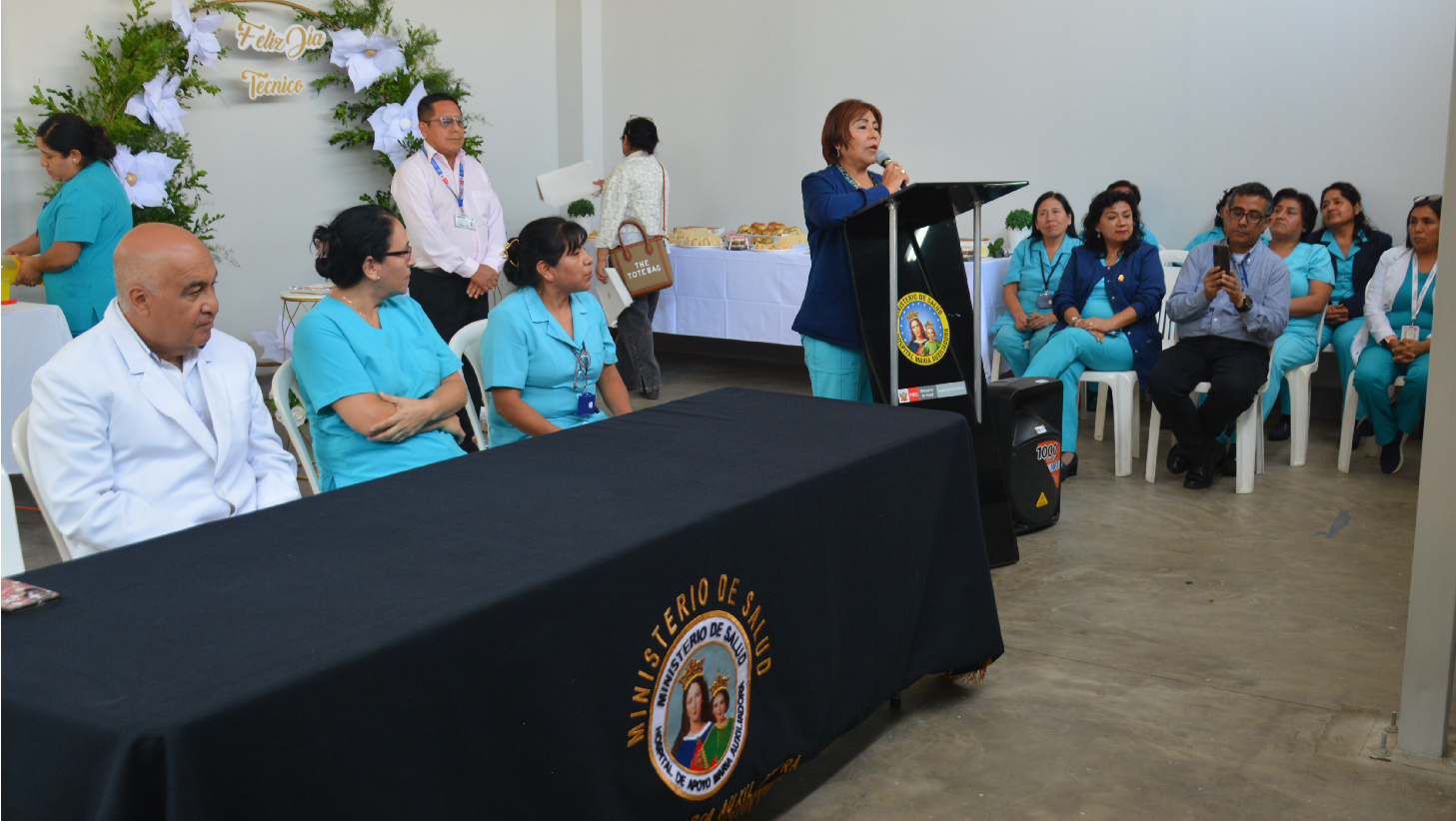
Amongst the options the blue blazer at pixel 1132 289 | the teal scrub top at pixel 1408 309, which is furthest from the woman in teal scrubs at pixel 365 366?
the teal scrub top at pixel 1408 309

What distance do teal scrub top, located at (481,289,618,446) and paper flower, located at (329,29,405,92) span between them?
4.51m

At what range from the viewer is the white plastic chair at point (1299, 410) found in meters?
4.82

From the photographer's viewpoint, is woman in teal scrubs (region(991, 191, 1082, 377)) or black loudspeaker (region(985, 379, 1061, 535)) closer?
black loudspeaker (region(985, 379, 1061, 535))

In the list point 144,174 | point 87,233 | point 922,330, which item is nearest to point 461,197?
point 87,233

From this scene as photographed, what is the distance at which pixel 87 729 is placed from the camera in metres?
1.08

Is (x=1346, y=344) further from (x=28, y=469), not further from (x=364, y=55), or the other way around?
(x=364, y=55)

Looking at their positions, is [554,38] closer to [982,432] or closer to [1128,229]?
[1128,229]

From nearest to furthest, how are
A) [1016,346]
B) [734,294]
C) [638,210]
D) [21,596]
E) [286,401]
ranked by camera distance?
[21,596] → [286,401] → [1016,346] → [638,210] → [734,294]

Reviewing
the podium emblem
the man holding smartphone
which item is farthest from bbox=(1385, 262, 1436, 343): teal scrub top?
the podium emblem

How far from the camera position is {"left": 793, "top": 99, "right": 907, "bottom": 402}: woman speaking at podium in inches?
132

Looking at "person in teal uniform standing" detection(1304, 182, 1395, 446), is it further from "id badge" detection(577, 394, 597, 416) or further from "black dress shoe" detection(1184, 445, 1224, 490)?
"id badge" detection(577, 394, 597, 416)

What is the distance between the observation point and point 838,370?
3.49 meters

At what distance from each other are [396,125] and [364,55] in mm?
447

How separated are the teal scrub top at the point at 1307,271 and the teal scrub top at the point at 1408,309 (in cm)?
30
